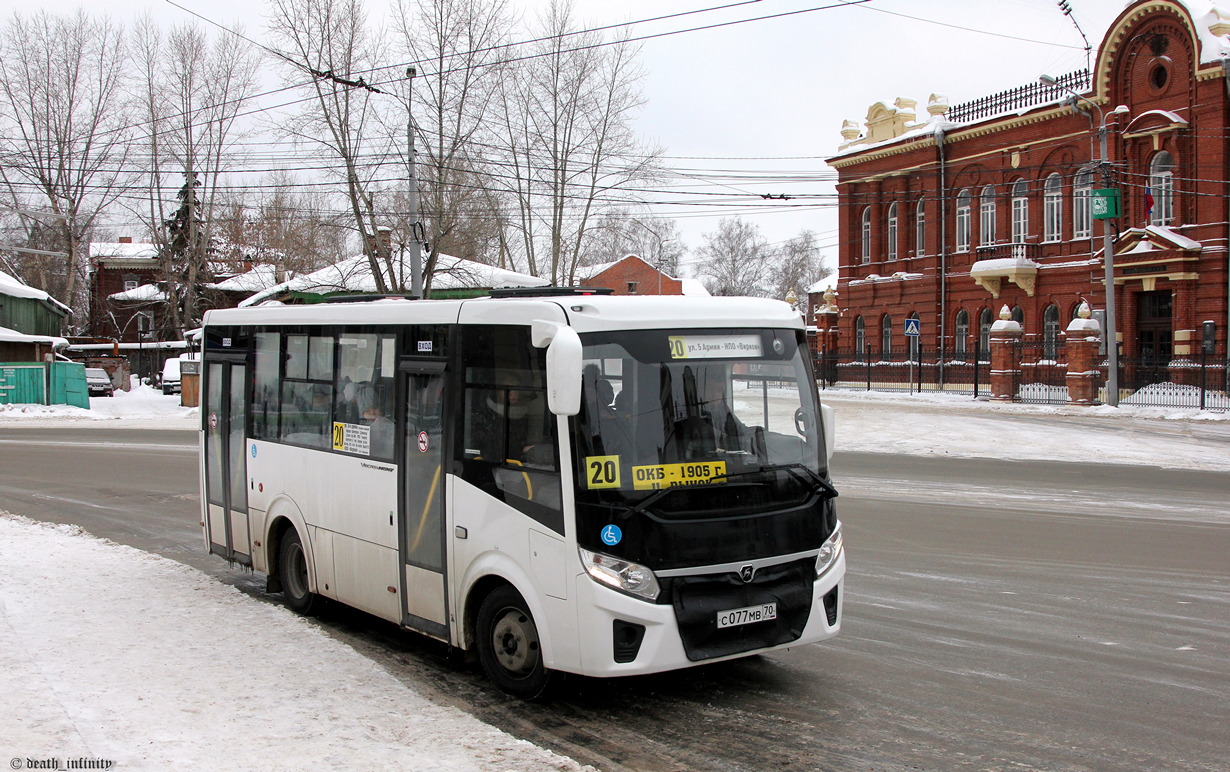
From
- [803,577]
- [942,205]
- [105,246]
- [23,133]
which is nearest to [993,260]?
[942,205]

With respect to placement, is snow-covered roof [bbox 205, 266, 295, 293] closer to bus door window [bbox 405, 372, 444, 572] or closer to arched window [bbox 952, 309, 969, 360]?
arched window [bbox 952, 309, 969, 360]

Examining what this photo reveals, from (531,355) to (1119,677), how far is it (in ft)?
13.5

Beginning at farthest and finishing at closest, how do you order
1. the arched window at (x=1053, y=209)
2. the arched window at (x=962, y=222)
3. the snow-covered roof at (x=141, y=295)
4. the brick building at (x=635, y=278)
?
the brick building at (x=635, y=278) → the snow-covered roof at (x=141, y=295) → the arched window at (x=962, y=222) → the arched window at (x=1053, y=209)

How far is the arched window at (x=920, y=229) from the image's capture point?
158ft

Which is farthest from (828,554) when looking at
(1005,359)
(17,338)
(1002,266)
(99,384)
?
(99,384)

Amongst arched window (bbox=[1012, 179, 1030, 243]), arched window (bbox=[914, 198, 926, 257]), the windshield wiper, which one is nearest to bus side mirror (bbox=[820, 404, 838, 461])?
the windshield wiper

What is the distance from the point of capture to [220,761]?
464cm

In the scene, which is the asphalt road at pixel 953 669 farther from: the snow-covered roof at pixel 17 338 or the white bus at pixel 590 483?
the snow-covered roof at pixel 17 338

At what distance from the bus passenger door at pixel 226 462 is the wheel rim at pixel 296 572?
29.9 inches

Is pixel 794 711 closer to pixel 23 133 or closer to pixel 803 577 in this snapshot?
pixel 803 577

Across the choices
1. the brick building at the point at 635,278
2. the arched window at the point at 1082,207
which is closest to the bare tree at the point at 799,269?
the brick building at the point at 635,278

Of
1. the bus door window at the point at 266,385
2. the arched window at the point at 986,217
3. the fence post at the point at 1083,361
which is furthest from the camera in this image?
the arched window at the point at 986,217

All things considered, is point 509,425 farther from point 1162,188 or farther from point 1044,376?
point 1162,188

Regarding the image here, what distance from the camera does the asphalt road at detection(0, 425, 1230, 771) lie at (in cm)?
526
